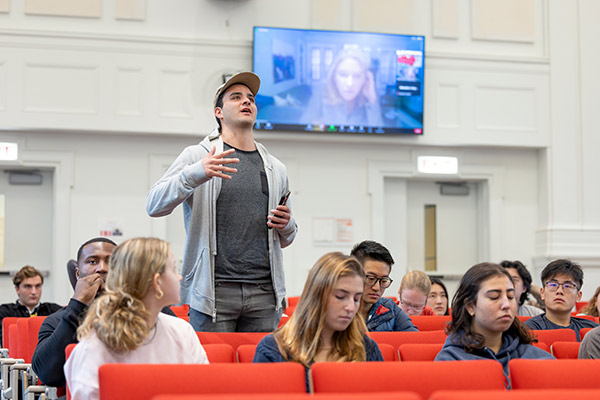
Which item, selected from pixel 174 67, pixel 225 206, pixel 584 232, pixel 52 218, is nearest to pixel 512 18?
pixel 584 232

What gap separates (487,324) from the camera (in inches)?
120

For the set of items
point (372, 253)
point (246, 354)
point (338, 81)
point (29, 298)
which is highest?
point (338, 81)

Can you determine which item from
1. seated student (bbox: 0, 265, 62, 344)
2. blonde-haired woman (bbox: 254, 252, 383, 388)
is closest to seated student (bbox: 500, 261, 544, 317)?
blonde-haired woman (bbox: 254, 252, 383, 388)

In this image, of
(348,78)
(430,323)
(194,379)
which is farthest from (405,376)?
(348,78)

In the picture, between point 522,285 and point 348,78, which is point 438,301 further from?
point 348,78

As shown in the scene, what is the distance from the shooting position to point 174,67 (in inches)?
317

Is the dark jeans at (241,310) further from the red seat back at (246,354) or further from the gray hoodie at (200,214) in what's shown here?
the red seat back at (246,354)

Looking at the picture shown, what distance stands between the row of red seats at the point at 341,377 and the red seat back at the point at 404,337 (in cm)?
110

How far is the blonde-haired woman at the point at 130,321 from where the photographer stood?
96.0 inches

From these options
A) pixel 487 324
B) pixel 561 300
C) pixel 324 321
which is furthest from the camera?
pixel 561 300

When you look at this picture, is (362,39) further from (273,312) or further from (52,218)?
(273,312)

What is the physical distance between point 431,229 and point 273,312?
5817 millimetres

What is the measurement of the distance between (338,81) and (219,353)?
5.76 meters

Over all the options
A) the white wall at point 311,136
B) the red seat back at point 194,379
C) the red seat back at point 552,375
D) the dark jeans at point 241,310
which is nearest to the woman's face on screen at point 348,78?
the white wall at point 311,136
